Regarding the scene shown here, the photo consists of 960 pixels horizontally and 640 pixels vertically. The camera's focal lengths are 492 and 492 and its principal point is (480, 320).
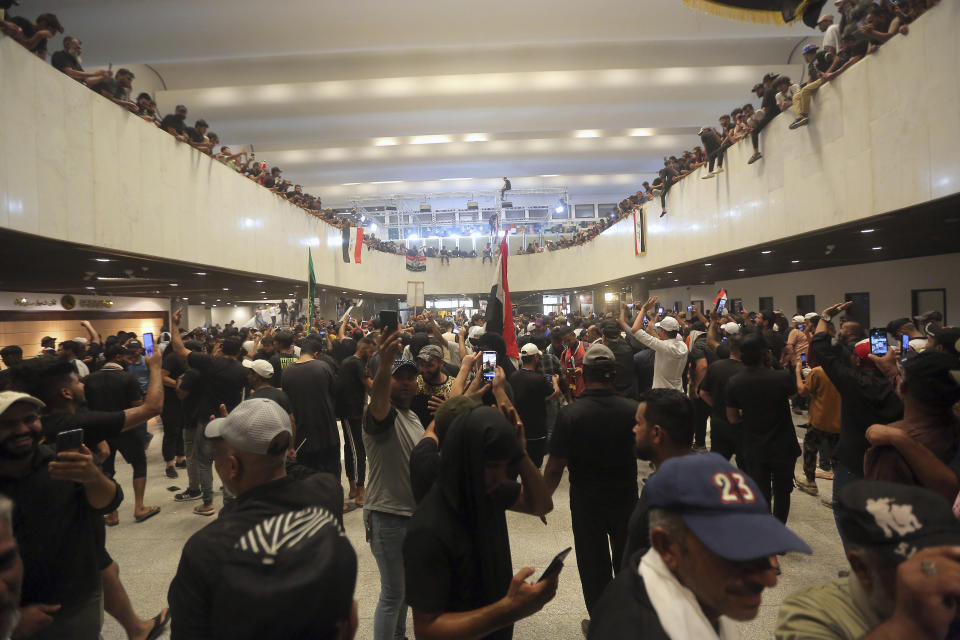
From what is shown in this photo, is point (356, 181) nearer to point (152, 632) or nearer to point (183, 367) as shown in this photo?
point (183, 367)

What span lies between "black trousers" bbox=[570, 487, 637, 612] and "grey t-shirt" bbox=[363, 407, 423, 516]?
96 centimetres

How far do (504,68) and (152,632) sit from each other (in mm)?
16271

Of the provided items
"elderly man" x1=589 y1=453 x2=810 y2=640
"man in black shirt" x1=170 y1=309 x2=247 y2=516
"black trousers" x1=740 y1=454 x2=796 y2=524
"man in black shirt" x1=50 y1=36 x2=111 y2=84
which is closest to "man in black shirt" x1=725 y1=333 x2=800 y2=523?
"black trousers" x1=740 y1=454 x2=796 y2=524

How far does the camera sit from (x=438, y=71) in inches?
613

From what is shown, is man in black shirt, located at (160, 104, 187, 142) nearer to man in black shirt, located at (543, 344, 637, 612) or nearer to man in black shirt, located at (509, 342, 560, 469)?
man in black shirt, located at (509, 342, 560, 469)

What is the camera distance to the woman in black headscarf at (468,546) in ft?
5.08

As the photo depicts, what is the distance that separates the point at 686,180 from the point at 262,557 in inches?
494

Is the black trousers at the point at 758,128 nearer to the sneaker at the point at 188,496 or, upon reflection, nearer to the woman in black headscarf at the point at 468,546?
the woman in black headscarf at the point at 468,546

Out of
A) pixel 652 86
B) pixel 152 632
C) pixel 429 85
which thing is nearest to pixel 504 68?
pixel 429 85

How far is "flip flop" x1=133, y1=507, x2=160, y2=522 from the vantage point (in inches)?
201

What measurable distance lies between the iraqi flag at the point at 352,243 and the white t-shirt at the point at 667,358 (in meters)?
15.1

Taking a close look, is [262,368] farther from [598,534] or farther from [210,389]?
[598,534]

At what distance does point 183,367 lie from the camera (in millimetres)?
6246

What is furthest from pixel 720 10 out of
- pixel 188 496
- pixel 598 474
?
pixel 188 496
